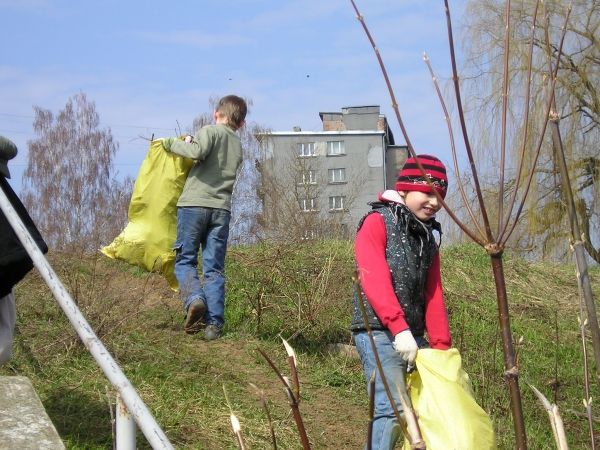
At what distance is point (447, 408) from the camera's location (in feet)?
8.42

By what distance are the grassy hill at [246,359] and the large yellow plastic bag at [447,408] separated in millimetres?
503

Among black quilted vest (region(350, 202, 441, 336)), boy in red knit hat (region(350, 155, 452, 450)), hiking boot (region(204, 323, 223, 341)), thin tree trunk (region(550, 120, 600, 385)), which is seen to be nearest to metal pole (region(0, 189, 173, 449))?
thin tree trunk (region(550, 120, 600, 385))

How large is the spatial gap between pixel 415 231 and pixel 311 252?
332cm

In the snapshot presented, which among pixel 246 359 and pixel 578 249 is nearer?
pixel 578 249

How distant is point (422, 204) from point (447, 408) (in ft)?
3.41

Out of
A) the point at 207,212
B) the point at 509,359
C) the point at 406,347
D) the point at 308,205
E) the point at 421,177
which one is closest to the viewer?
the point at 509,359

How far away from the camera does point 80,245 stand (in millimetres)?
5586

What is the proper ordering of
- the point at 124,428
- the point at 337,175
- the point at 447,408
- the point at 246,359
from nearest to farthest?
the point at 124,428
the point at 447,408
the point at 246,359
the point at 337,175

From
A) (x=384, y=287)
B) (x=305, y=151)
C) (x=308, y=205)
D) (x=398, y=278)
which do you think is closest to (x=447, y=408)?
(x=384, y=287)

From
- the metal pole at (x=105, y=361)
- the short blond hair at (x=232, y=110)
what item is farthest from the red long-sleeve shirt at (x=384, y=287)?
the short blond hair at (x=232, y=110)

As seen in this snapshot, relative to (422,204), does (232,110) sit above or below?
above

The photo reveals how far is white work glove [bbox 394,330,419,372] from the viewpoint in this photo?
2.92m

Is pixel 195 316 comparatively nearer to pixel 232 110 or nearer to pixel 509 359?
pixel 232 110

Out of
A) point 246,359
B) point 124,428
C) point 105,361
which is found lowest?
point 246,359
